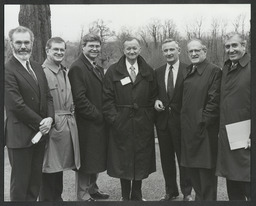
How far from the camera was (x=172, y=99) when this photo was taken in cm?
432

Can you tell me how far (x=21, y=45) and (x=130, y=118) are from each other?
4.69 ft

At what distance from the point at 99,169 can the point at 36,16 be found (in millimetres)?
1891

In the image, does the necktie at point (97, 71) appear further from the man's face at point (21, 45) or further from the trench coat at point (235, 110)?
the trench coat at point (235, 110)

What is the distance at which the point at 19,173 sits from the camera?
405 cm

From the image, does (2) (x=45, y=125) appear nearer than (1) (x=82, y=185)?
Yes

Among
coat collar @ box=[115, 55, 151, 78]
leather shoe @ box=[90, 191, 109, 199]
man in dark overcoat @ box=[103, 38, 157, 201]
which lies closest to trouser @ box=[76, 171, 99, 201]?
leather shoe @ box=[90, 191, 109, 199]

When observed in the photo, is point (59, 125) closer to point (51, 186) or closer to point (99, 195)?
point (51, 186)

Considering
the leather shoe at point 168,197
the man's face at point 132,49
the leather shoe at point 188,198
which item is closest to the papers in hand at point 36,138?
the man's face at point 132,49

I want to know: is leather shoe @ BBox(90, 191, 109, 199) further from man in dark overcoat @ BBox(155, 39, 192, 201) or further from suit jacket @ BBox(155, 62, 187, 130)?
suit jacket @ BBox(155, 62, 187, 130)

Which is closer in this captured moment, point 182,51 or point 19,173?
point 19,173

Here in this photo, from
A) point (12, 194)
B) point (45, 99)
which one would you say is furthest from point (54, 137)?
point (12, 194)

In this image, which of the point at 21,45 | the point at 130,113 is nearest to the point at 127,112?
the point at 130,113

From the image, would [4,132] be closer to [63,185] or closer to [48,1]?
[63,185]

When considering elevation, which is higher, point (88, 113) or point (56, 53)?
point (56, 53)
